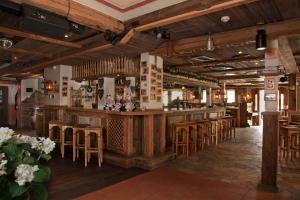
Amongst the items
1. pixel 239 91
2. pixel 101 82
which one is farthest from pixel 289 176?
pixel 239 91

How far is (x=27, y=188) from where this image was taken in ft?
3.49

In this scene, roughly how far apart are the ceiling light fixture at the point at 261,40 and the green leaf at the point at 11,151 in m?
3.43

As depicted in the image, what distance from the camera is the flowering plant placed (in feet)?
3.34

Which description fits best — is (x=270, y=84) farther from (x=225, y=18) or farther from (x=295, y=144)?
(x=295, y=144)

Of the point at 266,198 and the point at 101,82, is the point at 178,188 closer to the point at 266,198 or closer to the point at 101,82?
the point at 266,198

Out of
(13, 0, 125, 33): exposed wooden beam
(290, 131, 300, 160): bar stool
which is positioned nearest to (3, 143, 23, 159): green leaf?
(13, 0, 125, 33): exposed wooden beam

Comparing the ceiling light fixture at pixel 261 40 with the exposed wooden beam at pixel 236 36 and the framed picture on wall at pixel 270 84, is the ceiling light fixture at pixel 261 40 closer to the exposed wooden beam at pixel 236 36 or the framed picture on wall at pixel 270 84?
the exposed wooden beam at pixel 236 36

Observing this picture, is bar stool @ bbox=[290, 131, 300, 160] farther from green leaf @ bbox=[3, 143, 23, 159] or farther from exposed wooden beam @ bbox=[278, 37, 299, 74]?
green leaf @ bbox=[3, 143, 23, 159]

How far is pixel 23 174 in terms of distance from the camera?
39.6 inches

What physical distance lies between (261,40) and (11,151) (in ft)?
11.6

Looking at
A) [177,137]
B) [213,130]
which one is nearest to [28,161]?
[177,137]

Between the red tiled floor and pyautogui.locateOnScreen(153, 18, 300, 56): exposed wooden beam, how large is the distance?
2.46m

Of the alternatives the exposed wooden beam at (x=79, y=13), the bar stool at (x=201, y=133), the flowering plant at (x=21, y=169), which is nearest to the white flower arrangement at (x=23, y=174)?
the flowering plant at (x=21, y=169)

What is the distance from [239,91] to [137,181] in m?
14.0
